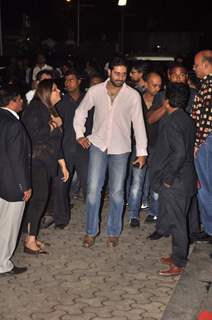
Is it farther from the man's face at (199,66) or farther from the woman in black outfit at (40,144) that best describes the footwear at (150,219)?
the man's face at (199,66)

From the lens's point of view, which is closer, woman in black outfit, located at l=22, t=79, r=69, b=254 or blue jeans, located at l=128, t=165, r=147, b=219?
woman in black outfit, located at l=22, t=79, r=69, b=254

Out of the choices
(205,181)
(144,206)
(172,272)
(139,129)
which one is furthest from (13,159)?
(144,206)

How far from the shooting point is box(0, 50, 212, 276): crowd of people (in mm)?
5402

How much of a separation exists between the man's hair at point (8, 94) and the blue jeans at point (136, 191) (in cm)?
236

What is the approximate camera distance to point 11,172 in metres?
5.25

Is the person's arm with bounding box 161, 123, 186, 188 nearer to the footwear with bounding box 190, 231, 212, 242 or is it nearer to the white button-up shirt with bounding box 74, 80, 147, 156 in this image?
the white button-up shirt with bounding box 74, 80, 147, 156

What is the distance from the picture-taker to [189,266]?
5855 mm

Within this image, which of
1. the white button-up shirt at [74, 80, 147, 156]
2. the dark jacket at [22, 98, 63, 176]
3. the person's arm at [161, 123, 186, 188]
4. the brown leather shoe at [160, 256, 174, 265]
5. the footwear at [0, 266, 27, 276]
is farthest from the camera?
the white button-up shirt at [74, 80, 147, 156]

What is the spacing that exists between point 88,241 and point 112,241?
271 millimetres

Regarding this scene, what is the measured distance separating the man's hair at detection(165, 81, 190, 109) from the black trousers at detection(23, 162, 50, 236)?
160cm

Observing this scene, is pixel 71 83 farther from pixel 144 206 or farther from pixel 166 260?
pixel 166 260

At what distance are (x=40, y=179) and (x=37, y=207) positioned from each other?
11.9 inches

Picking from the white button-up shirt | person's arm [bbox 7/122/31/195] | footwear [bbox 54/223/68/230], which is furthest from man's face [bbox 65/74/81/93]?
person's arm [bbox 7/122/31/195]

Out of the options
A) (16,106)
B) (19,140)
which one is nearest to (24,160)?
(19,140)
